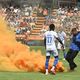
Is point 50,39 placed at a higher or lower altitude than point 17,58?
higher

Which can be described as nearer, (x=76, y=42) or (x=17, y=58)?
(x=17, y=58)

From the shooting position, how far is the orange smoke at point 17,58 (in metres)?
18.6

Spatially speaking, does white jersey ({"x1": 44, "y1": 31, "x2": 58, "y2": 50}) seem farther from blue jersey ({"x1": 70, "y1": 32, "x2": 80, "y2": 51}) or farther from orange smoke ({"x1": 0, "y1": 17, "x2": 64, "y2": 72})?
blue jersey ({"x1": 70, "y1": 32, "x2": 80, "y2": 51})

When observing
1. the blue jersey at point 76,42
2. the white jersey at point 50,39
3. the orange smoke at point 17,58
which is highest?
the white jersey at point 50,39

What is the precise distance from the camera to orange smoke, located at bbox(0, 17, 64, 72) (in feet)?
61.1

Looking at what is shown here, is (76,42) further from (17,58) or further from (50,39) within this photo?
(17,58)

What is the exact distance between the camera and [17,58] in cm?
1903

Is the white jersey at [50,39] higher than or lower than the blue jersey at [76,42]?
higher

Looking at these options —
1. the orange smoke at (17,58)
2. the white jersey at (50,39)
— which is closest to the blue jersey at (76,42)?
the orange smoke at (17,58)

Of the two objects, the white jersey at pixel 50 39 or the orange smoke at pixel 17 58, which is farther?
the orange smoke at pixel 17 58

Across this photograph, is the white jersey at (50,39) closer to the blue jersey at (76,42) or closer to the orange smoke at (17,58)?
the orange smoke at (17,58)

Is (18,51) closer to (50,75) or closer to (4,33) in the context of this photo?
(4,33)

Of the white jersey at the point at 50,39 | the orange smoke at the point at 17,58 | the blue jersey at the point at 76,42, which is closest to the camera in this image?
the white jersey at the point at 50,39

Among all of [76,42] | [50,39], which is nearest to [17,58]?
[50,39]
